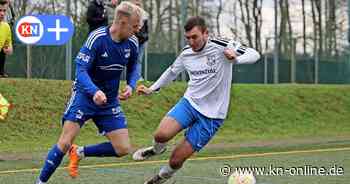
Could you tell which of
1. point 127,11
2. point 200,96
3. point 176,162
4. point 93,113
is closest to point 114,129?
point 93,113

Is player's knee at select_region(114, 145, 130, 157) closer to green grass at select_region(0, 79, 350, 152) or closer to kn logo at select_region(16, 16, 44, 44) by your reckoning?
green grass at select_region(0, 79, 350, 152)

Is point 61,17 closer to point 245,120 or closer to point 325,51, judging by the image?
point 245,120

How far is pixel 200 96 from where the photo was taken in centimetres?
907

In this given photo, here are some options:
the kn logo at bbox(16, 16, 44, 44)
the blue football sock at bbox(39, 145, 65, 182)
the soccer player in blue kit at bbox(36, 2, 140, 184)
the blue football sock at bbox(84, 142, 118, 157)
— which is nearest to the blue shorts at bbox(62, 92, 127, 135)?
the soccer player in blue kit at bbox(36, 2, 140, 184)

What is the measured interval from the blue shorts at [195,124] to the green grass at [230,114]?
6.76 m

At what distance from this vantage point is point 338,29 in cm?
4088

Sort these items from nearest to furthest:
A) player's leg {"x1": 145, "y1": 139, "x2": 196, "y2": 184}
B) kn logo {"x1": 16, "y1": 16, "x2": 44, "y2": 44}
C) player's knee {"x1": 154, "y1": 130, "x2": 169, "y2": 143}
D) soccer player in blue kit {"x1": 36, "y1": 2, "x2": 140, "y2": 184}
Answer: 1. soccer player in blue kit {"x1": 36, "y1": 2, "x2": 140, "y2": 184}
2. player's leg {"x1": 145, "y1": 139, "x2": 196, "y2": 184}
3. player's knee {"x1": 154, "y1": 130, "x2": 169, "y2": 143}
4. kn logo {"x1": 16, "y1": 16, "x2": 44, "y2": 44}

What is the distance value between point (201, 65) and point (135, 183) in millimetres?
1936

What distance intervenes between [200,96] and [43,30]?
11.9 metres

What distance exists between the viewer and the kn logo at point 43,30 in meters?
20.0

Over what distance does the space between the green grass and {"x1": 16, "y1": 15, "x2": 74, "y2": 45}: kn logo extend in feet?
3.96

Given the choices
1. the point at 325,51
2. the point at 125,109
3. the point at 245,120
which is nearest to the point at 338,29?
the point at 325,51

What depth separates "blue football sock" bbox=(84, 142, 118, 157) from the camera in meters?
9.03

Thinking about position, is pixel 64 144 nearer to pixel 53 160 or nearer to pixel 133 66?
pixel 53 160
